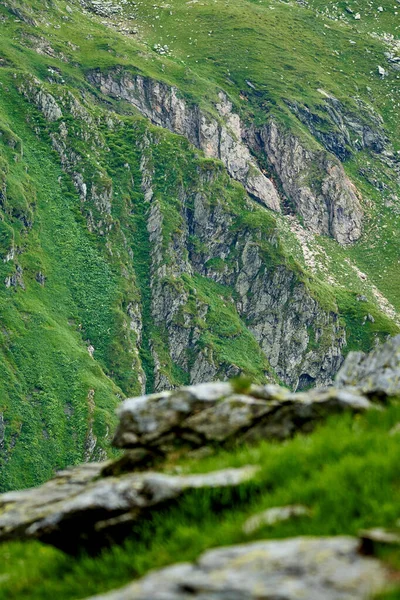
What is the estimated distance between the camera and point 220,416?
16.6 metres

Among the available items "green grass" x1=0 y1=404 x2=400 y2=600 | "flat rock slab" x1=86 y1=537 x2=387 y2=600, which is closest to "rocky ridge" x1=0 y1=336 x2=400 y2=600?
"flat rock slab" x1=86 y1=537 x2=387 y2=600

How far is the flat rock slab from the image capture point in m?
10.5

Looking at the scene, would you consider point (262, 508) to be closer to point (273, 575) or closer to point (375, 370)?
point (273, 575)

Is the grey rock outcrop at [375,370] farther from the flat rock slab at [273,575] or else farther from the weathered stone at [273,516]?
the flat rock slab at [273,575]

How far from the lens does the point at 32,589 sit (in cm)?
1376

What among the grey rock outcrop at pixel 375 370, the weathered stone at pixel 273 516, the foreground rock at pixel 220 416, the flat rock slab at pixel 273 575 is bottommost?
the grey rock outcrop at pixel 375 370

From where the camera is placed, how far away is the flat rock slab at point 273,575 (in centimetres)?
1048

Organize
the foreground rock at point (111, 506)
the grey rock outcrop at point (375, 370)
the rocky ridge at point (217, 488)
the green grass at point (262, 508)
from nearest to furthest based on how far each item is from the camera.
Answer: the rocky ridge at point (217, 488)
the green grass at point (262, 508)
the foreground rock at point (111, 506)
the grey rock outcrop at point (375, 370)

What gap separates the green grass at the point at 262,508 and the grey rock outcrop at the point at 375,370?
15.2 feet

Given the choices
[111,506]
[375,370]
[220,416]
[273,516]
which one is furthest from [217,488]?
[375,370]

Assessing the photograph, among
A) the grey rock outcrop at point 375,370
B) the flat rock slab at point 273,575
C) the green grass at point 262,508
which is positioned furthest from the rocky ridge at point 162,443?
the flat rock slab at point 273,575

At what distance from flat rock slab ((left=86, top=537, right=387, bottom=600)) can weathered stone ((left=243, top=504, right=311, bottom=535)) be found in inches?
25.7

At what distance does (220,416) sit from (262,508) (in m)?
3.62

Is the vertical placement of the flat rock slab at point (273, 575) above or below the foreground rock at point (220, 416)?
above
